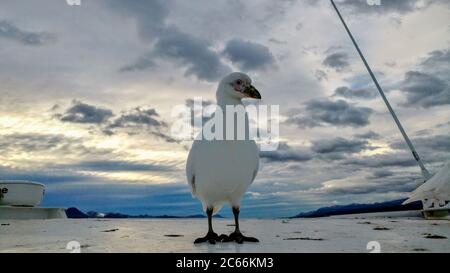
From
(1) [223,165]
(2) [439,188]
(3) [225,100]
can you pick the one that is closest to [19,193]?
(3) [225,100]

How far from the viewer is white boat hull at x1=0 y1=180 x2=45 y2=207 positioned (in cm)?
1566

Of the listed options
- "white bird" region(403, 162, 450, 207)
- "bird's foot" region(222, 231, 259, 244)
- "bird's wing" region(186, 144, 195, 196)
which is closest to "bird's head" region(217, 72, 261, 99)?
"bird's wing" region(186, 144, 195, 196)

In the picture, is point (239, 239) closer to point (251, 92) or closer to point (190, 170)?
point (190, 170)

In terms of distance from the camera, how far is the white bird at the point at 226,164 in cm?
581

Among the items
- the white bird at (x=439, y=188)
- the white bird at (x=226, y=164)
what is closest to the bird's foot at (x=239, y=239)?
the white bird at (x=226, y=164)

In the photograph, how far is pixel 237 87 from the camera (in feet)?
20.5

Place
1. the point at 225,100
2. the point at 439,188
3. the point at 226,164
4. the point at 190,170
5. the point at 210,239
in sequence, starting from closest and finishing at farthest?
the point at 226,164 → the point at 210,239 → the point at 225,100 → the point at 190,170 → the point at 439,188

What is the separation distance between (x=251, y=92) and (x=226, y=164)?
4.10 feet

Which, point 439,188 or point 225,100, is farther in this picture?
point 439,188

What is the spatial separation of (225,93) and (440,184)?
5513mm

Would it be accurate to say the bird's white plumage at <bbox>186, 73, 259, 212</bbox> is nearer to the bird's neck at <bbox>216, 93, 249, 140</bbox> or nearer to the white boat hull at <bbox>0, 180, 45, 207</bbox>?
the bird's neck at <bbox>216, 93, 249, 140</bbox>
